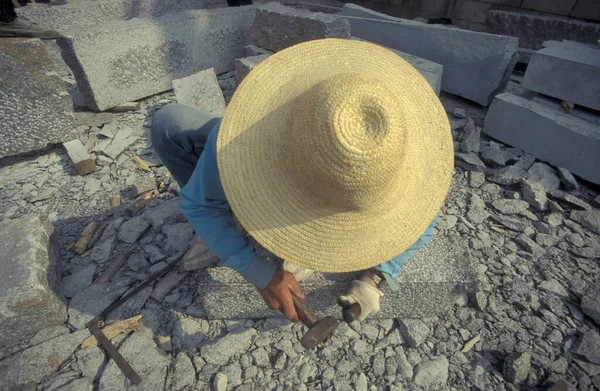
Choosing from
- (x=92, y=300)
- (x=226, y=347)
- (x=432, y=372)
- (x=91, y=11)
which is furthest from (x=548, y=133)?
(x=91, y=11)

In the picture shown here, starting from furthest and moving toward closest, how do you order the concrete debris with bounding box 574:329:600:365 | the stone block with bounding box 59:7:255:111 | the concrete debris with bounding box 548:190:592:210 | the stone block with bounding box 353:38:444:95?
the stone block with bounding box 353:38:444:95 → the stone block with bounding box 59:7:255:111 → the concrete debris with bounding box 548:190:592:210 → the concrete debris with bounding box 574:329:600:365

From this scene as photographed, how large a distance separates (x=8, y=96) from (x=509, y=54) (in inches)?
215

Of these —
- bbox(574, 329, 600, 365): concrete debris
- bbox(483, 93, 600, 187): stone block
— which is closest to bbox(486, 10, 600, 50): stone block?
bbox(483, 93, 600, 187): stone block

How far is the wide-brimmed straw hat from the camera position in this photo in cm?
116

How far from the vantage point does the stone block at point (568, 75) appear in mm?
3389

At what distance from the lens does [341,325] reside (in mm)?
2293

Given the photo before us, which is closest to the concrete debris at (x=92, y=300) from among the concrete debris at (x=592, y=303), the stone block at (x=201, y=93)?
the stone block at (x=201, y=93)

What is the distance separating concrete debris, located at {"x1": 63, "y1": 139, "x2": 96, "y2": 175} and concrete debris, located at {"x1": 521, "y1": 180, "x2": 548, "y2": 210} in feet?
14.0

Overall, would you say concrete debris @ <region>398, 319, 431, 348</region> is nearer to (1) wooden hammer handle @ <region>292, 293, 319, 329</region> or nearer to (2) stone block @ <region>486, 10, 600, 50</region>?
(1) wooden hammer handle @ <region>292, 293, 319, 329</region>

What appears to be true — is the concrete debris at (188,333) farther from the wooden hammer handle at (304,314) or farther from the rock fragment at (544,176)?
the rock fragment at (544,176)

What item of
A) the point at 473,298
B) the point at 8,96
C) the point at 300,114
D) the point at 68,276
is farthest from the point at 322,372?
the point at 8,96

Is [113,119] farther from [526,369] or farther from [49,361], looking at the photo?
[526,369]

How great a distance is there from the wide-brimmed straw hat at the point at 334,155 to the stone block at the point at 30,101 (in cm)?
304

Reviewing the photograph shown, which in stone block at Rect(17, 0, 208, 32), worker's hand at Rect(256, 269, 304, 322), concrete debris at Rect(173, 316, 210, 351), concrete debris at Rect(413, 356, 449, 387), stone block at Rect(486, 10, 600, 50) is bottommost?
concrete debris at Rect(173, 316, 210, 351)
